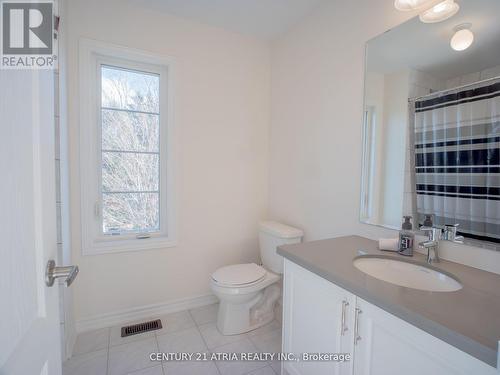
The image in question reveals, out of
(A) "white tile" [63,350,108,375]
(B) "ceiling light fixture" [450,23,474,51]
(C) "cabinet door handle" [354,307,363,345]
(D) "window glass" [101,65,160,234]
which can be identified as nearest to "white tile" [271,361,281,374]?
(C) "cabinet door handle" [354,307,363,345]

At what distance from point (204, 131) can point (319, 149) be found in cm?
99

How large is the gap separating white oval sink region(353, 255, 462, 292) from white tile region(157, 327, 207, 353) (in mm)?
1249

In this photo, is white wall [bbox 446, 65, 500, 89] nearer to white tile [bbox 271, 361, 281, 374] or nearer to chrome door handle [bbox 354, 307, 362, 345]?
chrome door handle [bbox 354, 307, 362, 345]

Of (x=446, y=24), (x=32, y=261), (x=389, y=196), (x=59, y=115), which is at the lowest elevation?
(x=32, y=261)

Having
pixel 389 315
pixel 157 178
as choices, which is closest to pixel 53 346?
pixel 389 315

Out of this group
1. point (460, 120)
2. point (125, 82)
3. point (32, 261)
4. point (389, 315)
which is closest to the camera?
point (32, 261)

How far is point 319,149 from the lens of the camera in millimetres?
1863

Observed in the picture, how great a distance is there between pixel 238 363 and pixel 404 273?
3.82ft

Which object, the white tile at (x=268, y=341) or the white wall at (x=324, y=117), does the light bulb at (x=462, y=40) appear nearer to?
the white wall at (x=324, y=117)

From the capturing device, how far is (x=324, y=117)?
1.81 m

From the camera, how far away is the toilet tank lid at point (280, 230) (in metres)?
1.95

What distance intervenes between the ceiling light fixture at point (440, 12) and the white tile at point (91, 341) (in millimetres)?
2710

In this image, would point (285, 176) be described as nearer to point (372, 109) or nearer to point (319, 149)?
point (319, 149)

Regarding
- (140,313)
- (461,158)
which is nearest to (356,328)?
(461,158)
